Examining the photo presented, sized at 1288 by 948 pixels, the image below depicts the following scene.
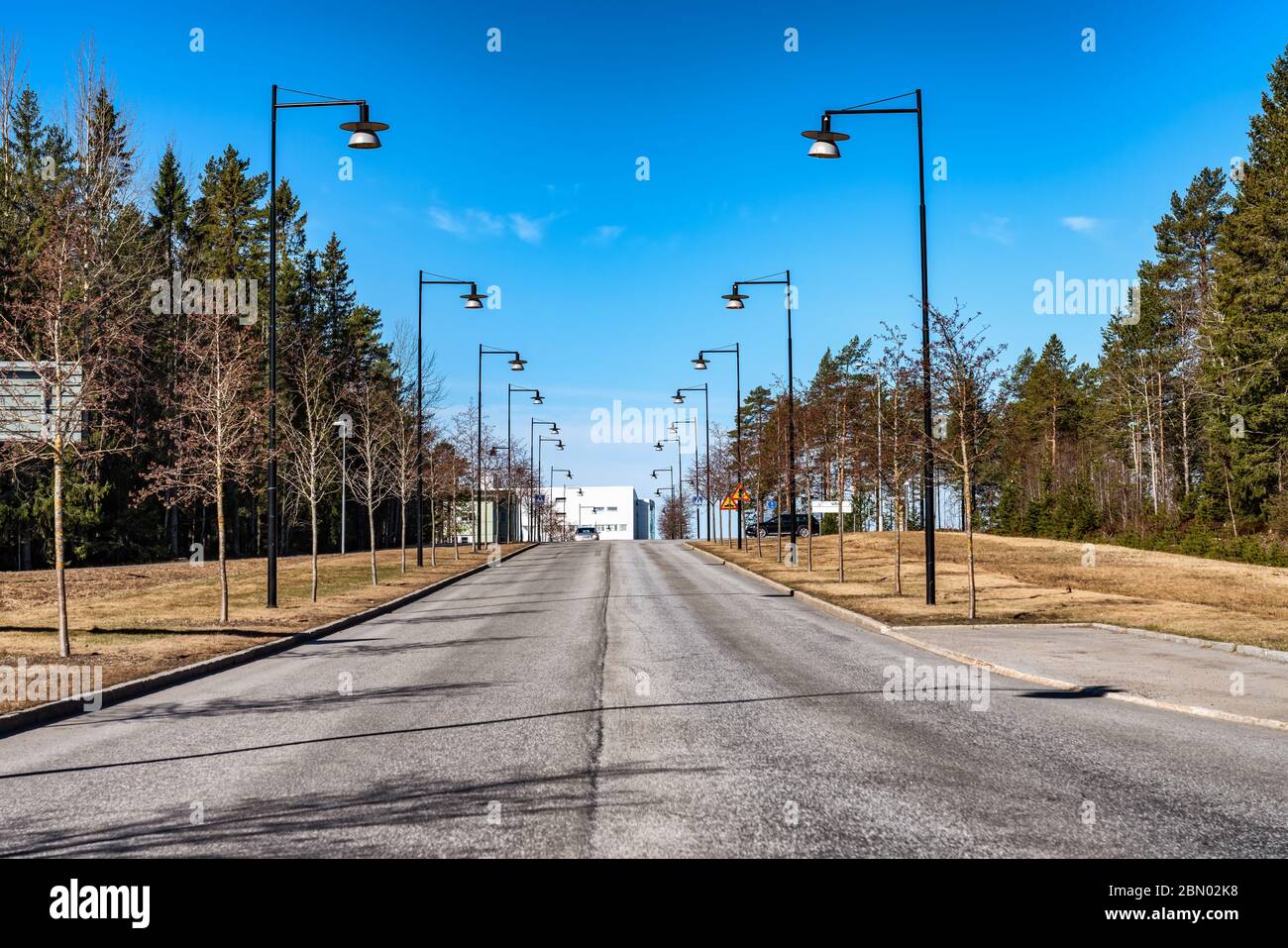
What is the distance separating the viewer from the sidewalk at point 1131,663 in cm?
1008

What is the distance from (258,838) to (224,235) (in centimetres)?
5517

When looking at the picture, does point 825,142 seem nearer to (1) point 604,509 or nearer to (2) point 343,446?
(2) point 343,446

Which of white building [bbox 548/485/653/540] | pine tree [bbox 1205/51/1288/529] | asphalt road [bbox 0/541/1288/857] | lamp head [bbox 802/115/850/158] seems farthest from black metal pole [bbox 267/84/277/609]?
white building [bbox 548/485/653/540]

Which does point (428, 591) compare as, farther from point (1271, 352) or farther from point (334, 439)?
point (1271, 352)

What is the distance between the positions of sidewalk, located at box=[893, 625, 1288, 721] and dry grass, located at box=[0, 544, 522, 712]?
11.4 meters

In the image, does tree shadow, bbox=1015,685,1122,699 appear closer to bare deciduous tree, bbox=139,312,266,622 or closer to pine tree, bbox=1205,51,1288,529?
bare deciduous tree, bbox=139,312,266,622

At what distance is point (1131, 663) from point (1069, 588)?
486 inches

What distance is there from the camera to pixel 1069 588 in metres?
24.2

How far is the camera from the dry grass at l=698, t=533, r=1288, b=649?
1786 centimetres

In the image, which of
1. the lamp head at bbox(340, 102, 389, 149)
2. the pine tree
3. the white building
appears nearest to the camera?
the lamp head at bbox(340, 102, 389, 149)

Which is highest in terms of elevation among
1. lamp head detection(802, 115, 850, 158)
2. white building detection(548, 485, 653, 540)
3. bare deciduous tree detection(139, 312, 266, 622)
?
lamp head detection(802, 115, 850, 158)

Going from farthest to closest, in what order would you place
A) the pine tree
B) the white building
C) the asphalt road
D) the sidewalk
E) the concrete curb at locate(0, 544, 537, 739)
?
the white building → the pine tree → the sidewalk → the concrete curb at locate(0, 544, 537, 739) → the asphalt road

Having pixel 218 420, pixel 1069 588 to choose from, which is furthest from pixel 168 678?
pixel 1069 588
